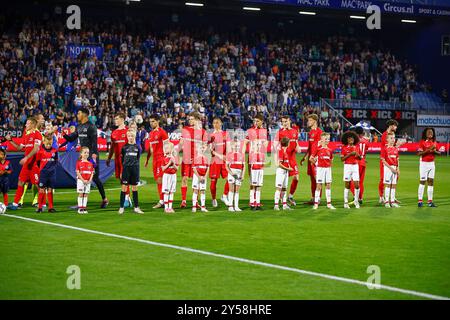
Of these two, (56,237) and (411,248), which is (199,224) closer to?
(56,237)

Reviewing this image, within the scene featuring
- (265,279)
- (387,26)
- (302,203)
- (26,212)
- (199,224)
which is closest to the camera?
(265,279)

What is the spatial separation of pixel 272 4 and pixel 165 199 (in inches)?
1327

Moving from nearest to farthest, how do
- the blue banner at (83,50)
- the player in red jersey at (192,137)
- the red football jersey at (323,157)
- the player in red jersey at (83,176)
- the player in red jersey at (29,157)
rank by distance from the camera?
1. the player in red jersey at (83,176)
2. the player in red jersey at (29,157)
3. the player in red jersey at (192,137)
4. the red football jersey at (323,157)
5. the blue banner at (83,50)

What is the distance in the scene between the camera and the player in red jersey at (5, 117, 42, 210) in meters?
15.8

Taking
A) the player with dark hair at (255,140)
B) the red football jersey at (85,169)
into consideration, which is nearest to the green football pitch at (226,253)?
the player with dark hair at (255,140)

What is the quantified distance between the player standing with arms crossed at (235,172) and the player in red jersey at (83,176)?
3.14m

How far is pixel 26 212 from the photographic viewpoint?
15289 millimetres

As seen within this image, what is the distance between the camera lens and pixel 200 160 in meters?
15.9

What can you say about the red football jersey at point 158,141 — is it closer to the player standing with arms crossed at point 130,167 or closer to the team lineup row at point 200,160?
the team lineup row at point 200,160

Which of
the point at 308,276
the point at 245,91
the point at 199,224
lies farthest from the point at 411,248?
the point at 245,91

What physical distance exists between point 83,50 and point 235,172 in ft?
92.4

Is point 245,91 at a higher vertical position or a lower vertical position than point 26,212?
higher

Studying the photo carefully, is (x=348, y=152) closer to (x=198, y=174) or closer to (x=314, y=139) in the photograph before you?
(x=314, y=139)

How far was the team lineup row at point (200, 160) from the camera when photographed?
50.6 ft
